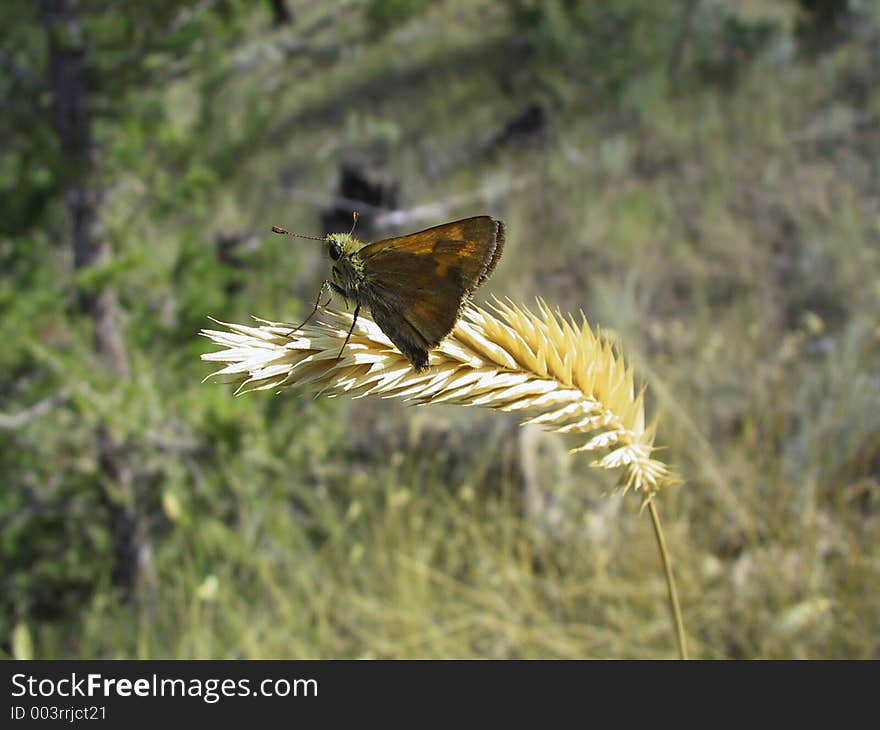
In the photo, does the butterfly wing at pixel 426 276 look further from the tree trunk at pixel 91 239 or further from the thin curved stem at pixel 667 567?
the tree trunk at pixel 91 239

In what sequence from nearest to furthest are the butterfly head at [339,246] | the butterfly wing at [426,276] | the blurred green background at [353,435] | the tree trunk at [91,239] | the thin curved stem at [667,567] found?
the thin curved stem at [667,567]
the butterfly wing at [426,276]
the butterfly head at [339,246]
the blurred green background at [353,435]
the tree trunk at [91,239]

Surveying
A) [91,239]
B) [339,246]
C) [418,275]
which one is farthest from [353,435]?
[418,275]

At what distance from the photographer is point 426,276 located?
147 cm

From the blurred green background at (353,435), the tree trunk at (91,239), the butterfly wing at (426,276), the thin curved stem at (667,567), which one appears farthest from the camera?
the tree trunk at (91,239)

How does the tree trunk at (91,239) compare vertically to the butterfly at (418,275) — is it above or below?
above

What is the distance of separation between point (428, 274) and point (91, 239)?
3.25 metres

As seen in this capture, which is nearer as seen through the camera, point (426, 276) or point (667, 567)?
point (667, 567)

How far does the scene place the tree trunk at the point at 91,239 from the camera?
12.9ft

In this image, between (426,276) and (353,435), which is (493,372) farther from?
(353,435)

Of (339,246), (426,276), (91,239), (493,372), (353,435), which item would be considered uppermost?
(91,239)

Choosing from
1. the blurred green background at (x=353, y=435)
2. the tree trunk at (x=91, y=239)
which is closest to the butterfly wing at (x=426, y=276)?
the blurred green background at (x=353, y=435)

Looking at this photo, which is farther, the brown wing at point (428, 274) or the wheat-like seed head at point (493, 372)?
the brown wing at point (428, 274)

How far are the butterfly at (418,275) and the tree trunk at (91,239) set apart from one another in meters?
2.76

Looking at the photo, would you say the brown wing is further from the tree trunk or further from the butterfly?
the tree trunk
